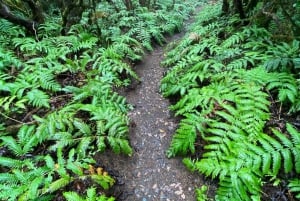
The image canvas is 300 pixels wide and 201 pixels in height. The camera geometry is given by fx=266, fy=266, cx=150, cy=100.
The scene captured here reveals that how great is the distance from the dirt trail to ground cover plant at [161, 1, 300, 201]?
22cm

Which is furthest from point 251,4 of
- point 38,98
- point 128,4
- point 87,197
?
point 87,197

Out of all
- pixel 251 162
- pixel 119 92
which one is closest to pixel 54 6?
pixel 119 92

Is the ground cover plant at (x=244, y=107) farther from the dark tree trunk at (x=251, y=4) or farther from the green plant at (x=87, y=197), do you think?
the green plant at (x=87, y=197)

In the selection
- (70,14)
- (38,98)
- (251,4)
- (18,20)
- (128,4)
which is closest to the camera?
(38,98)

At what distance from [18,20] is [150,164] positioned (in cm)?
525

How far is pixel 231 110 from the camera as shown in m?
4.24

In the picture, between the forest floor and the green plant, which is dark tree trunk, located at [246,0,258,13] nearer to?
the forest floor

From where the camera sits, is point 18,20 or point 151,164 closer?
point 151,164

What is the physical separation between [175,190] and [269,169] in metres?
1.34

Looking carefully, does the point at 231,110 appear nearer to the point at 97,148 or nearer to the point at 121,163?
the point at 121,163

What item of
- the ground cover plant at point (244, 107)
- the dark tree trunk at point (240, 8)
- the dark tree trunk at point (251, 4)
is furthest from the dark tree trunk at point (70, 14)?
the dark tree trunk at point (251, 4)

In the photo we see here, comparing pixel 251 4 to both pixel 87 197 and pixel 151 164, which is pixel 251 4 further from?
pixel 87 197

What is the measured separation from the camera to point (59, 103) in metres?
4.97

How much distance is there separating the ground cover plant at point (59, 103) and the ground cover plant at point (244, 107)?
117cm
